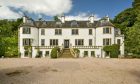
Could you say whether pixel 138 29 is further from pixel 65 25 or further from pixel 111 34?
pixel 65 25

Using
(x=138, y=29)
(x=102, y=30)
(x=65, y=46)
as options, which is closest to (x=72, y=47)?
(x=65, y=46)

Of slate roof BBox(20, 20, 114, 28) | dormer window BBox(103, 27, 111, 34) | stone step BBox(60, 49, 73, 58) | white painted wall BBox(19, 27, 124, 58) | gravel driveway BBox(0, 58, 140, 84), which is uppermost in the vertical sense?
slate roof BBox(20, 20, 114, 28)

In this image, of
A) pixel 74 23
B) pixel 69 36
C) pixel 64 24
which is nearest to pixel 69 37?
pixel 69 36

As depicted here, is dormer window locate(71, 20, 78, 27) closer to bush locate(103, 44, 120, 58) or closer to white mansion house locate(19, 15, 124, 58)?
white mansion house locate(19, 15, 124, 58)

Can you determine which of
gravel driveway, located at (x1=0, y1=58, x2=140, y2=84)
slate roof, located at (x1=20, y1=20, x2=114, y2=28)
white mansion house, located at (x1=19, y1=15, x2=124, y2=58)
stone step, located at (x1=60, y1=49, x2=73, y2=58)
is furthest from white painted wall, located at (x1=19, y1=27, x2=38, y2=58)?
gravel driveway, located at (x1=0, y1=58, x2=140, y2=84)

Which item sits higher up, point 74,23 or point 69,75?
point 74,23

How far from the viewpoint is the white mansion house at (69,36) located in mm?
55875

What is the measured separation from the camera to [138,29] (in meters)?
23.7

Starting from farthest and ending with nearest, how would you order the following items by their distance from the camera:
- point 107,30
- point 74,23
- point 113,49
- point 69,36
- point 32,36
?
1. point 74,23
2. point 69,36
3. point 32,36
4. point 107,30
5. point 113,49

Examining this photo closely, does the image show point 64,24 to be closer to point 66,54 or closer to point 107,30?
point 66,54

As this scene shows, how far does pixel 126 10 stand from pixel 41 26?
91.1 feet

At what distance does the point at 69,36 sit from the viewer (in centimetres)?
5872

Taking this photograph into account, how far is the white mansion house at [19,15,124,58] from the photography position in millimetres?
55875

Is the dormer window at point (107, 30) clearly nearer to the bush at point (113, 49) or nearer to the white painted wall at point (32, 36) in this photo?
the bush at point (113, 49)
